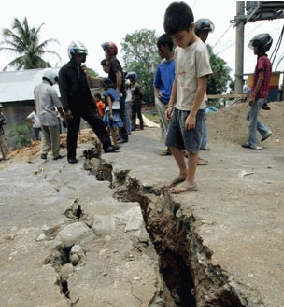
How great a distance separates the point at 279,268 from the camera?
1.42 metres

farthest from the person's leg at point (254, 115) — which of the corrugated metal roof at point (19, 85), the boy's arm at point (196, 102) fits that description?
Result: the corrugated metal roof at point (19, 85)

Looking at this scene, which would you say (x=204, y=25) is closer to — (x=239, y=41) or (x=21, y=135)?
(x=239, y=41)

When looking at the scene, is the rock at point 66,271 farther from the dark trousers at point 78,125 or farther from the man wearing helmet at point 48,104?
the man wearing helmet at point 48,104

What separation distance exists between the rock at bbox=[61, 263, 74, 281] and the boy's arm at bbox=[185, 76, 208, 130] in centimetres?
130

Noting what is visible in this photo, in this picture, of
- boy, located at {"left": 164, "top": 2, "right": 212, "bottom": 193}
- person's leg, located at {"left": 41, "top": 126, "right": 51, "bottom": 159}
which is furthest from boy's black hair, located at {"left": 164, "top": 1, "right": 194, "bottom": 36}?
person's leg, located at {"left": 41, "top": 126, "right": 51, "bottom": 159}

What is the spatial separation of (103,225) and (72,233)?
0.77ft

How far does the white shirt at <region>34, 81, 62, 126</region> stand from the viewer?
16.1ft

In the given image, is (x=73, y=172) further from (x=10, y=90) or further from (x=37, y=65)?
(x=37, y=65)

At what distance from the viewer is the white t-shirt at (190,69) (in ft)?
7.25

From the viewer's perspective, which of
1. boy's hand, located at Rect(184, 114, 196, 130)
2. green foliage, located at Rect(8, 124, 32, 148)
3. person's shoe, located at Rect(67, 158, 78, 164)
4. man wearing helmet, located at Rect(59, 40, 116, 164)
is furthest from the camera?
green foliage, located at Rect(8, 124, 32, 148)

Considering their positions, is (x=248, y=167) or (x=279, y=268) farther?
(x=248, y=167)

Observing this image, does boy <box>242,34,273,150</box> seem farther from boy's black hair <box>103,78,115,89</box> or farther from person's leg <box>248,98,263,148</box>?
boy's black hair <box>103,78,115,89</box>

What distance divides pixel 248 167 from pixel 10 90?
13.7m

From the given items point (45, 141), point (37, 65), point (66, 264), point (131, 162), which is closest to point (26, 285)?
point (66, 264)
